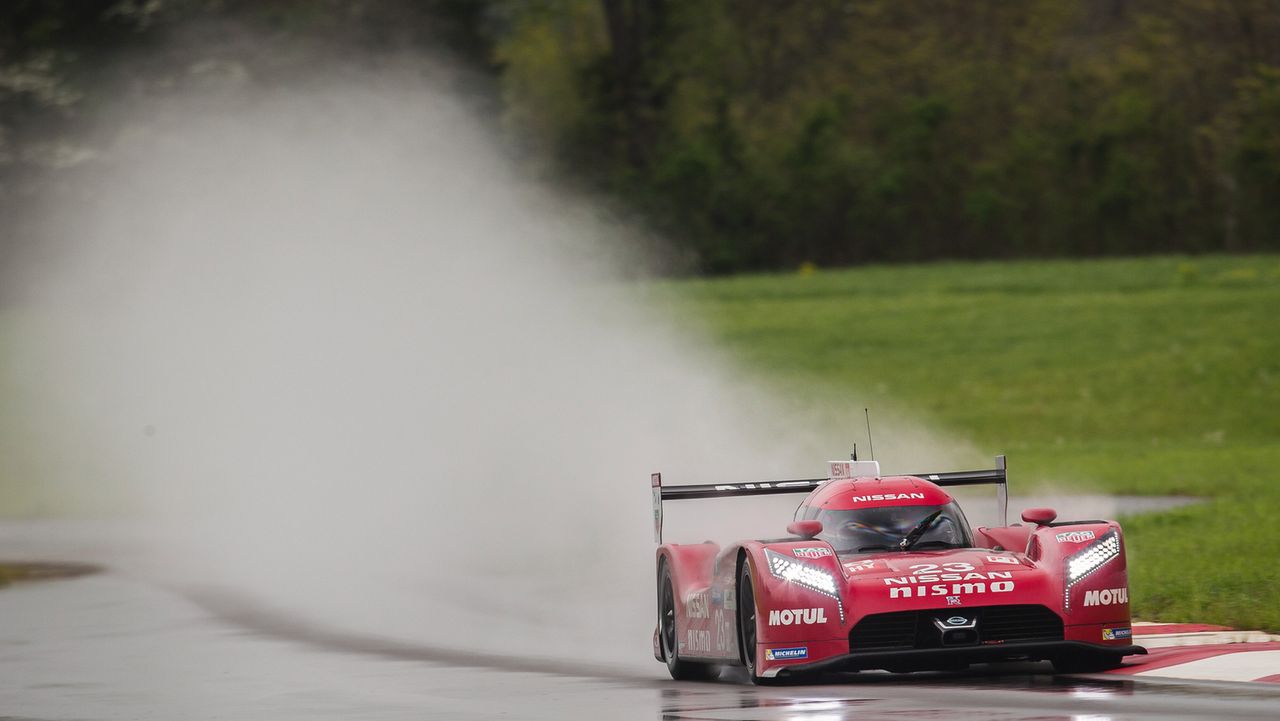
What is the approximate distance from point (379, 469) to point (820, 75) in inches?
1581

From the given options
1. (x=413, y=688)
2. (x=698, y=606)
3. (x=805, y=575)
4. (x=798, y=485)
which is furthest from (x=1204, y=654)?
(x=413, y=688)

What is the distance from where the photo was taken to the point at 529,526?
24.9 metres

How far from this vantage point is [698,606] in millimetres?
12859

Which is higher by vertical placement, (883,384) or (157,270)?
(157,270)

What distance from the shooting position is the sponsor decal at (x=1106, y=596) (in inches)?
457

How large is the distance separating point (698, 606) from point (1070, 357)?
31658mm

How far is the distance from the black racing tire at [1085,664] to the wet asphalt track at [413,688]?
0.49ft

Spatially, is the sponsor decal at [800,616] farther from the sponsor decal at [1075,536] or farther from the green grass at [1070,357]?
the green grass at [1070,357]

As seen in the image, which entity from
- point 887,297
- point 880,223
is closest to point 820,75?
point 880,223

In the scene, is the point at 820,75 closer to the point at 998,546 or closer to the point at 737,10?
the point at 737,10

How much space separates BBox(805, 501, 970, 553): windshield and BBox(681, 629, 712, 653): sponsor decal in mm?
950

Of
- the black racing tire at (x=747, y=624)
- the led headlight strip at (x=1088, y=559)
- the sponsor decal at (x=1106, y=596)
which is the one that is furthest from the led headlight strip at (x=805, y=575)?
the sponsor decal at (x=1106, y=596)

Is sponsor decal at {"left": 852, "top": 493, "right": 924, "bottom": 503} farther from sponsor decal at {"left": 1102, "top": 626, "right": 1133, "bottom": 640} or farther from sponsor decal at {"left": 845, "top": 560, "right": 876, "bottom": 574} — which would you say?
sponsor decal at {"left": 1102, "top": 626, "right": 1133, "bottom": 640}

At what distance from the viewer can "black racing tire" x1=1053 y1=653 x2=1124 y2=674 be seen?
1187 centimetres
